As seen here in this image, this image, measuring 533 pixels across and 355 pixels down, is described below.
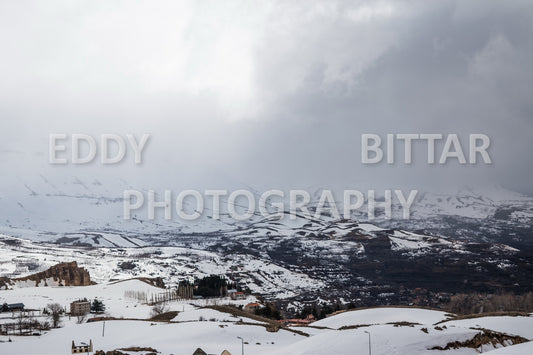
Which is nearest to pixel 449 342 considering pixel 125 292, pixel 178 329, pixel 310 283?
pixel 178 329

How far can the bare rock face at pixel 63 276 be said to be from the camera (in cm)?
11219

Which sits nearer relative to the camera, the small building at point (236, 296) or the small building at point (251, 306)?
the small building at point (251, 306)

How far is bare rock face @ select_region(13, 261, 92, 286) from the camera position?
11219 cm

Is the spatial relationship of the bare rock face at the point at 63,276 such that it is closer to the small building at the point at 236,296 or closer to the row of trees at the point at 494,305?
the small building at the point at 236,296

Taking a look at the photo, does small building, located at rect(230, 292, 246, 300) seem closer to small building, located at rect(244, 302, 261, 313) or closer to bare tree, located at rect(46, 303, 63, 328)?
small building, located at rect(244, 302, 261, 313)

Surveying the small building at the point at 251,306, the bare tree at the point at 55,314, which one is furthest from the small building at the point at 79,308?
the small building at the point at 251,306

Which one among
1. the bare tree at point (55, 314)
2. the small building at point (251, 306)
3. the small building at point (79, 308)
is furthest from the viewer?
the small building at point (251, 306)

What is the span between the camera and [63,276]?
114 meters

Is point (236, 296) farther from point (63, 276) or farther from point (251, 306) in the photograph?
point (63, 276)

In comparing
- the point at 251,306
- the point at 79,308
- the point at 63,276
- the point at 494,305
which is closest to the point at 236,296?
the point at 251,306

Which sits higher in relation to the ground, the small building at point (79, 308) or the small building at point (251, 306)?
the small building at point (79, 308)

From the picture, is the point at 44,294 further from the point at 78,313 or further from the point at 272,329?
the point at 272,329

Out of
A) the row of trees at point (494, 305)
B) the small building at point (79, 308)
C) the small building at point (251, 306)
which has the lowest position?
the row of trees at point (494, 305)

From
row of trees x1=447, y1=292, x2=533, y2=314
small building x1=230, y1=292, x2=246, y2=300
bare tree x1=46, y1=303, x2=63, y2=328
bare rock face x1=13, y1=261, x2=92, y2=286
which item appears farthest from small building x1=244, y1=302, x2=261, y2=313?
bare rock face x1=13, y1=261, x2=92, y2=286
